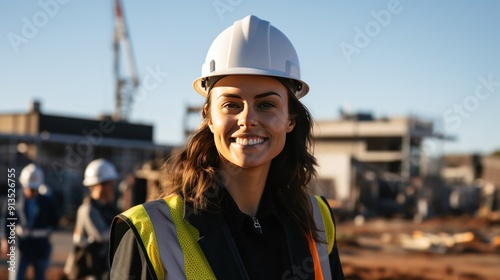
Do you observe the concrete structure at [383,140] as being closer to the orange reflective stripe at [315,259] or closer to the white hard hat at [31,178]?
the white hard hat at [31,178]

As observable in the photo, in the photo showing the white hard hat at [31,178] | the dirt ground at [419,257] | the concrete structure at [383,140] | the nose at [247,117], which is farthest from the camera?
the concrete structure at [383,140]

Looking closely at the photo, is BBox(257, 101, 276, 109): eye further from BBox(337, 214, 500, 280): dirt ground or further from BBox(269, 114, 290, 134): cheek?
BBox(337, 214, 500, 280): dirt ground

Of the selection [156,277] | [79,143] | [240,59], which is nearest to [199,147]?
[240,59]

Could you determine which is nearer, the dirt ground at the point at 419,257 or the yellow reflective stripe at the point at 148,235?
the yellow reflective stripe at the point at 148,235

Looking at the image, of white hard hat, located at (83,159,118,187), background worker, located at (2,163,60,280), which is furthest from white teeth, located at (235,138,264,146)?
background worker, located at (2,163,60,280)

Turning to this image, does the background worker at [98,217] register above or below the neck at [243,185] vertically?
below

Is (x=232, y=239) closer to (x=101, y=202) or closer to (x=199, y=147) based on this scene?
(x=199, y=147)

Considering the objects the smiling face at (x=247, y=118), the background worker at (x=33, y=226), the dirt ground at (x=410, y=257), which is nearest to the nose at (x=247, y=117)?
the smiling face at (x=247, y=118)

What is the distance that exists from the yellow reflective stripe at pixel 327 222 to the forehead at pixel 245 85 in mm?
585

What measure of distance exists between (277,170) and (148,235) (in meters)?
0.72

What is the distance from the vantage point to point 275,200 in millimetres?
2404

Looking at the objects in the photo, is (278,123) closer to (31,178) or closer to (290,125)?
(290,125)

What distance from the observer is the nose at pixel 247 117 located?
2.09 metres

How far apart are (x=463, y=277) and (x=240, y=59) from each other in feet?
36.9
